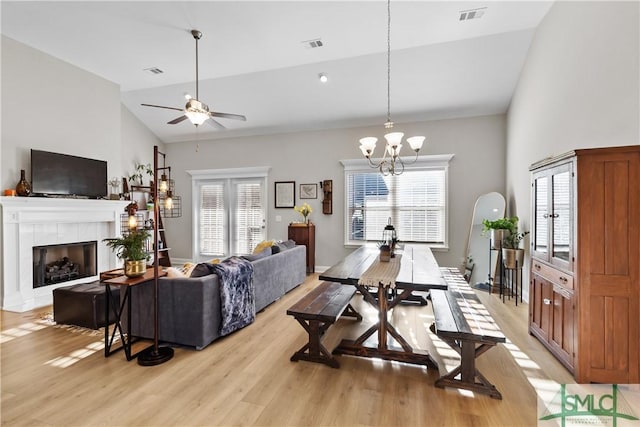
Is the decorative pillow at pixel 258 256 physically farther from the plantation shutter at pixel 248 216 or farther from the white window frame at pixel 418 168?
the plantation shutter at pixel 248 216

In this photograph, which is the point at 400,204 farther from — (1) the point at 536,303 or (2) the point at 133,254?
(2) the point at 133,254

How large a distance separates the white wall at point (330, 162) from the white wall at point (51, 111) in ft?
6.79

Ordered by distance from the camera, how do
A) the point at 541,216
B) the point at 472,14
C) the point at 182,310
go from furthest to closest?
the point at 472,14, the point at 541,216, the point at 182,310

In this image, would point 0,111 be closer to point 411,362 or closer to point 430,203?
point 411,362

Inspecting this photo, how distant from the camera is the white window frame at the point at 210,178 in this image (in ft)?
22.0

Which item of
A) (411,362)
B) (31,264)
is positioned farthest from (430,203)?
(31,264)

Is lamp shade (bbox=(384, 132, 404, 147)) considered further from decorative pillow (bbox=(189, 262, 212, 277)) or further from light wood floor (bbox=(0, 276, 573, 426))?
decorative pillow (bbox=(189, 262, 212, 277))

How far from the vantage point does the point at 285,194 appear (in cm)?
652

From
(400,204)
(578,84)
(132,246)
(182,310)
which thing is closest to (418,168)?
(400,204)

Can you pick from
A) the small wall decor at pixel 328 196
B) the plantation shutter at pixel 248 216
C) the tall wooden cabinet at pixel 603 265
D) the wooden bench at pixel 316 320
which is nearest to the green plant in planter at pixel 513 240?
the tall wooden cabinet at pixel 603 265

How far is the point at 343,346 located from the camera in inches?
103

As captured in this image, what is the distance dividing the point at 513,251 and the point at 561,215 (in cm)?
170

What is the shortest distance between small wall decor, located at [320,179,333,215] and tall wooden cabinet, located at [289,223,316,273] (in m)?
0.46

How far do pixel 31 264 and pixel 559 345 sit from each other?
6.21m
